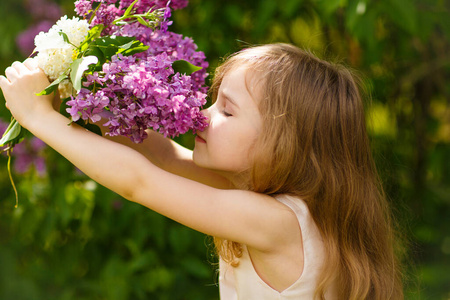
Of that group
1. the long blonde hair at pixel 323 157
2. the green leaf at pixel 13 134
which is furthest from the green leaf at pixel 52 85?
the long blonde hair at pixel 323 157

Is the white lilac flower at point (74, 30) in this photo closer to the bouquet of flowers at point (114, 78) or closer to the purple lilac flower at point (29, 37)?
A: the bouquet of flowers at point (114, 78)

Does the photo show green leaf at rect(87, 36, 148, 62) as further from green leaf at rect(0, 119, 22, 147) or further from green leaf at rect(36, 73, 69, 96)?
green leaf at rect(0, 119, 22, 147)

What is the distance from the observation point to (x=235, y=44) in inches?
104

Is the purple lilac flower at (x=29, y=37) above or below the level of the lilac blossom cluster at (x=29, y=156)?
above

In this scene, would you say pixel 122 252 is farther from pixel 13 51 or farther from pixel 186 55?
pixel 186 55

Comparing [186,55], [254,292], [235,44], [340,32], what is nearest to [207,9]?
[235,44]

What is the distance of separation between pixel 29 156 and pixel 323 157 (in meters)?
1.53

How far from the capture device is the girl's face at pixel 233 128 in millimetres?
1395

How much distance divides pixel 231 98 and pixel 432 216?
2322 mm

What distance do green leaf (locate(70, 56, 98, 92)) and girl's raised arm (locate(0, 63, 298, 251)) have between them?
0.50 feet

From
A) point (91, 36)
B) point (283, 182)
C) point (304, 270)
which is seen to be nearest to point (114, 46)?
point (91, 36)

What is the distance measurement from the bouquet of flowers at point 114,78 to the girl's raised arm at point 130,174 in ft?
0.14

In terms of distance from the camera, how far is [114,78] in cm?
117

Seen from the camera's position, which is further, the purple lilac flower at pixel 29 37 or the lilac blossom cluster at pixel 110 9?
the purple lilac flower at pixel 29 37
